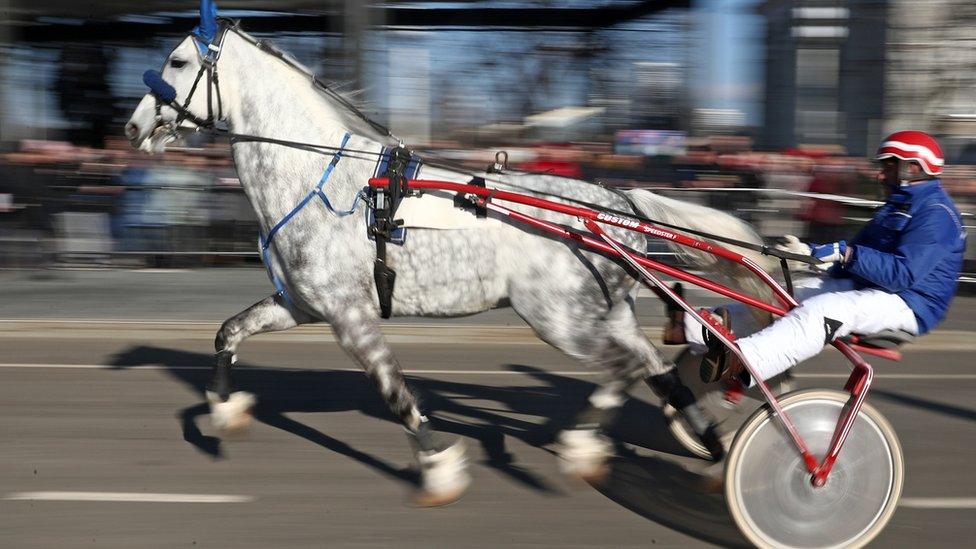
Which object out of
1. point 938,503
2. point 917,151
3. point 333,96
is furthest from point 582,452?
point 333,96

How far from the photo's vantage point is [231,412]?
17.1 feet

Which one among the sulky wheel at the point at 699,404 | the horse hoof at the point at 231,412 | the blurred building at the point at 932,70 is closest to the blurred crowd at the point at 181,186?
the blurred building at the point at 932,70

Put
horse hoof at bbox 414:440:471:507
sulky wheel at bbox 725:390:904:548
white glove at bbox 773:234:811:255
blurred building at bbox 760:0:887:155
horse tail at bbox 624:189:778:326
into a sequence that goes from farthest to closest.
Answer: blurred building at bbox 760:0:887:155 → horse tail at bbox 624:189:778:326 → horse hoof at bbox 414:440:471:507 → white glove at bbox 773:234:811:255 → sulky wheel at bbox 725:390:904:548

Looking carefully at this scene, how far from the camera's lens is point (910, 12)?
11.4 metres

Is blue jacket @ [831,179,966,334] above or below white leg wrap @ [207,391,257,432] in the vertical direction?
above

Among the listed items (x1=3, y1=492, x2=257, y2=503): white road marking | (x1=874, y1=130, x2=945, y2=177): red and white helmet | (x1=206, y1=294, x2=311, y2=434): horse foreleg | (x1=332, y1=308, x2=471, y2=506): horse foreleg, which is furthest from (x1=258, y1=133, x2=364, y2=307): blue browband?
(x1=874, y1=130, x2=945, y2=177): red and white helmet

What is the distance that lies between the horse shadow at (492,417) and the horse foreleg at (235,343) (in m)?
0.21

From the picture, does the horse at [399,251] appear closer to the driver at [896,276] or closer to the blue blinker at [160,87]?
the blue blinker at [160,87]

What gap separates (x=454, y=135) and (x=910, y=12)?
5.42 m

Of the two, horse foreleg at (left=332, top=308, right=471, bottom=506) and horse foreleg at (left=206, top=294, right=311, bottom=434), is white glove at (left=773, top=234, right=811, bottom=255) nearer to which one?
horse foreleg at (left=332, top=308, right=471, bottom=506)

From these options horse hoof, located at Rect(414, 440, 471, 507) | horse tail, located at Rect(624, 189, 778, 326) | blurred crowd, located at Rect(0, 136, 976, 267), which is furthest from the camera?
blurred crowd, located at Rect(0, 136, 976, 267)

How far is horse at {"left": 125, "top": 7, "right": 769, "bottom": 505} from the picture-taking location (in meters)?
4.57

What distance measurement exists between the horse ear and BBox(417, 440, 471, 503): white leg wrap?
226 centimetres

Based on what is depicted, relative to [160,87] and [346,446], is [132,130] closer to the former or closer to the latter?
[160,87]
